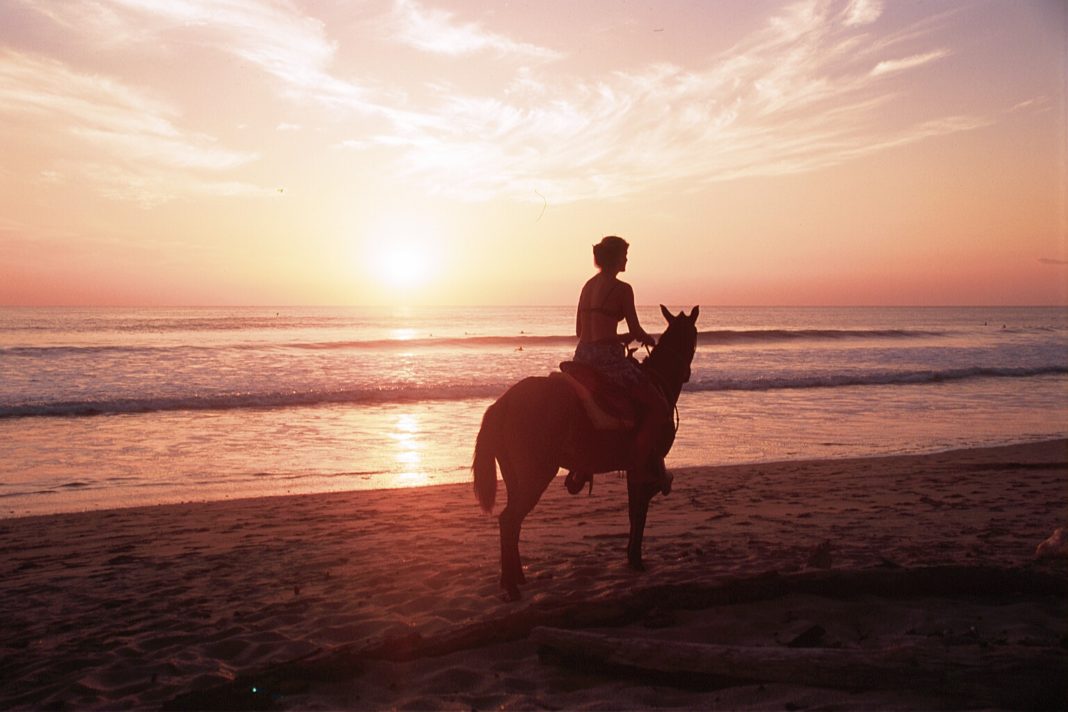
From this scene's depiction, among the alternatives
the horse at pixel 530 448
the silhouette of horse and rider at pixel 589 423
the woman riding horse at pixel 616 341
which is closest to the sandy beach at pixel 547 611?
the horse at pixel 530 448

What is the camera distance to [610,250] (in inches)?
251

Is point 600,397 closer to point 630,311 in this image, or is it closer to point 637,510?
point 630,311

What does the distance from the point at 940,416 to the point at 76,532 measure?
19159mm

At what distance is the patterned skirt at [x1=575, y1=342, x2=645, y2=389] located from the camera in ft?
21.0

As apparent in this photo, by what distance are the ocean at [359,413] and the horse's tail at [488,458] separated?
6.19 m

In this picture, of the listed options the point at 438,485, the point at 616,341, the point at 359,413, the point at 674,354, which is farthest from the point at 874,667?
the point at 359,413

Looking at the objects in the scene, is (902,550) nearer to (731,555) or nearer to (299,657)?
(731,555)

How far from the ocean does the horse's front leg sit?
619 centimetres

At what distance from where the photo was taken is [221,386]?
25938 millimetres

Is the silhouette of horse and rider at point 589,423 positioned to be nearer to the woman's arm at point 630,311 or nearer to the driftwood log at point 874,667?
the woman's arm at point 630,311

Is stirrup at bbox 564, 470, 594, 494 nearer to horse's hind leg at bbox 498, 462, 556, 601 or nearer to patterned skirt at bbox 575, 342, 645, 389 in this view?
horse's hind leg at bbox 498, 462, 556, 601

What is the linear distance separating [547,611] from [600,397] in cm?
194

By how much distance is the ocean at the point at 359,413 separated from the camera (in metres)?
12.8

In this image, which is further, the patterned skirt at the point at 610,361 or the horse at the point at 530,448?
the patterned skirt at the point at 610,361
